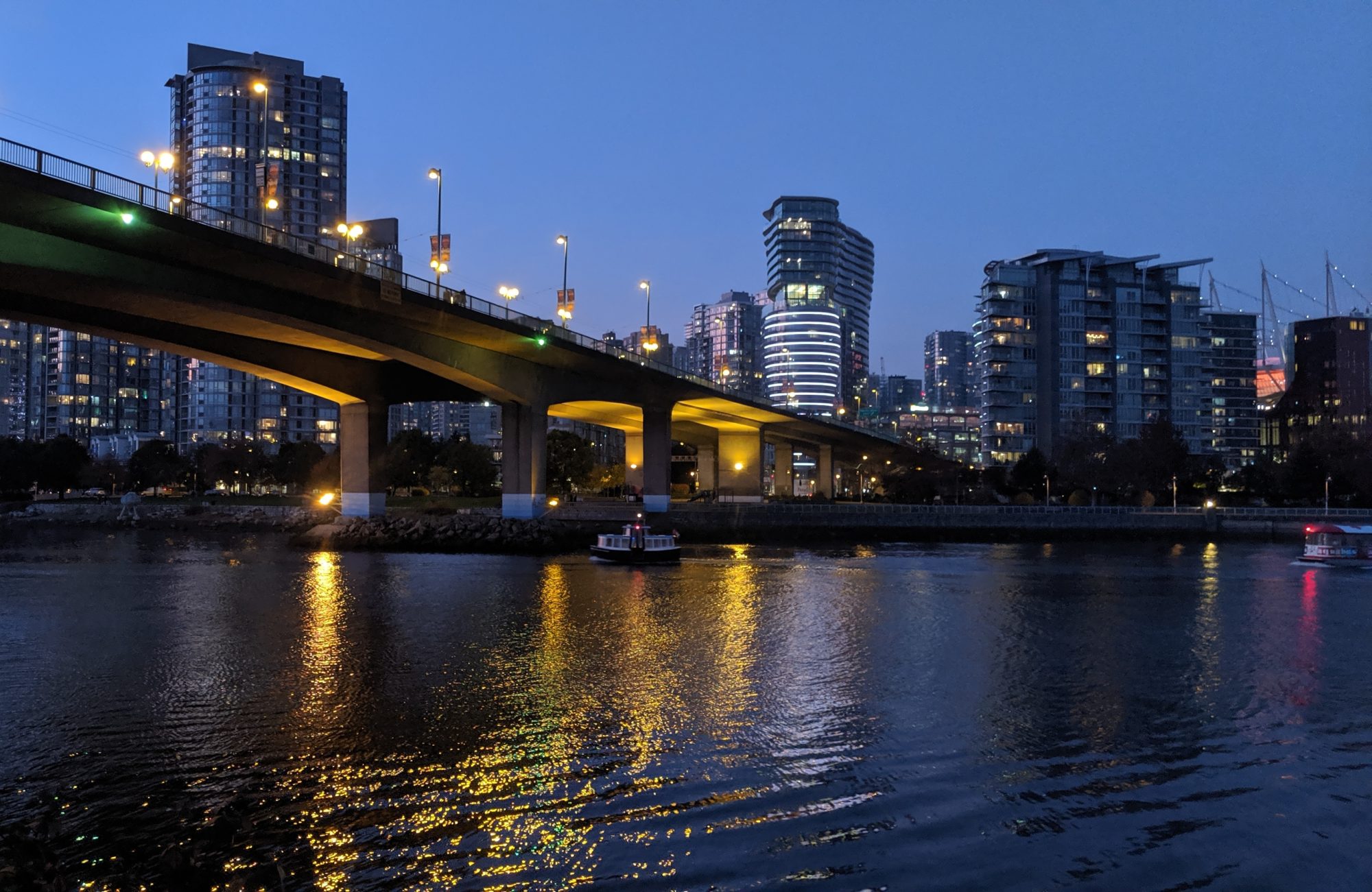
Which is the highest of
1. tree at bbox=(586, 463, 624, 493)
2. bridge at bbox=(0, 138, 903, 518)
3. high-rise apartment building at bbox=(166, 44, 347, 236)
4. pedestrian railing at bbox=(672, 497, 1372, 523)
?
high-rise apartment building at bbox=(166, 44, 347, 236)

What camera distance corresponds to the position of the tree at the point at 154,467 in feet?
402

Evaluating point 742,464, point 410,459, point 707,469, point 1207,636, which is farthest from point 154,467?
point 1207,636

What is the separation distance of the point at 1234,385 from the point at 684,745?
201m

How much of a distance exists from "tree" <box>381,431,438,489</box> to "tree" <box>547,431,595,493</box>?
15.5m

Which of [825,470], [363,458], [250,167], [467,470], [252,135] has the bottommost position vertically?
[467,470]

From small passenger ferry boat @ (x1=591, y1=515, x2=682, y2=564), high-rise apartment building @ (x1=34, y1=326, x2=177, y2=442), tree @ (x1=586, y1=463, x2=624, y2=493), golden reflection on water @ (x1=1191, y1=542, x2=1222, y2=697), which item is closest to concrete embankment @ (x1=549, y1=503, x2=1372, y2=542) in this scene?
small passenger ferry boat @ (x1=591, y1=515, x2=682, y2=564)

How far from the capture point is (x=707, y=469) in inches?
5507

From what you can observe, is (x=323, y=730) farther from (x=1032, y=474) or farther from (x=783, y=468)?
(x=783, y=468)

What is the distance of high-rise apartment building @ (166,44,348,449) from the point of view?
6019 inches

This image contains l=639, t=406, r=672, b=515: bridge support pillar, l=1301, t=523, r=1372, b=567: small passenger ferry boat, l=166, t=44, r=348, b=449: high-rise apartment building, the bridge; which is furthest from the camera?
l=166, t=44, r=348, b=449: high-rise apartment building

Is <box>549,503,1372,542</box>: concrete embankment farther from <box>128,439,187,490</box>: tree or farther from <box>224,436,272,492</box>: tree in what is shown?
<box>128,439,187,490</box>: tree

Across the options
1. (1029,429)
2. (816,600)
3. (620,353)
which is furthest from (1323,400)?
(816,600)

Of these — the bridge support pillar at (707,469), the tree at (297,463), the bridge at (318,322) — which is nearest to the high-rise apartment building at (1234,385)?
the bridge support pillar at (707,469)

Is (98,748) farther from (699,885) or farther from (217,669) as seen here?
(699,885)
